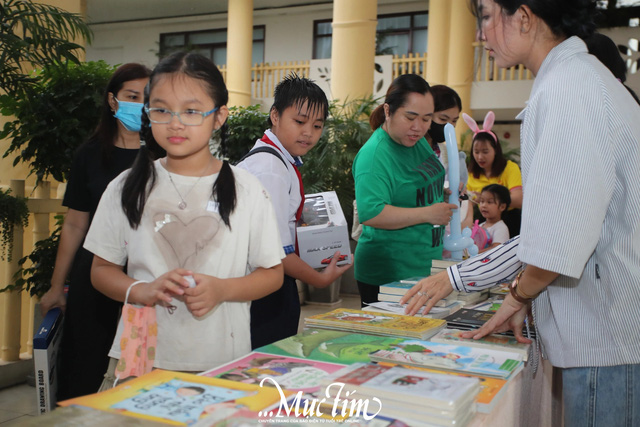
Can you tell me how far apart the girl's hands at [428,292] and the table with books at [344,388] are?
0.71ft

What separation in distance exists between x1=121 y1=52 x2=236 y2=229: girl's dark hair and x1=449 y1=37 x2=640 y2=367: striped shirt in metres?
0.66

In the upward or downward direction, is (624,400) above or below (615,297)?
below

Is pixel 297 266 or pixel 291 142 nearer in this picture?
pixel 297 266

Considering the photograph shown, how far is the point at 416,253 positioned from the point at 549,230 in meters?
1.38

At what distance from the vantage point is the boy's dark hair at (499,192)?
3871 millimetres

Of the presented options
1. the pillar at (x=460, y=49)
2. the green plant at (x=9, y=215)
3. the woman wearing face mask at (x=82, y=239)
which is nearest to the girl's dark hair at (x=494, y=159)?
the woman wearing face mask at (x=82, y=239)

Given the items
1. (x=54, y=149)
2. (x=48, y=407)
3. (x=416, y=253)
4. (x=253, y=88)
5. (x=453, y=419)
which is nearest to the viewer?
(x=453, y=419)

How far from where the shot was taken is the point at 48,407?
1.89m

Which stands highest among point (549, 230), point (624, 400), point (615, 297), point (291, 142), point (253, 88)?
point (253, 88)

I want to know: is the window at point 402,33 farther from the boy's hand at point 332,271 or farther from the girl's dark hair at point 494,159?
the boy's hand at point 332,271

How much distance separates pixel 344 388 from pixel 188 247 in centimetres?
56

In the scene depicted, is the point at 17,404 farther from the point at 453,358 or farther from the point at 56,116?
the point at 453,358

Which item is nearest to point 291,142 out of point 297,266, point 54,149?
point 297,266

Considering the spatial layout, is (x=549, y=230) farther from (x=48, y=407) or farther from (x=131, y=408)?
(x=48, y=407)
